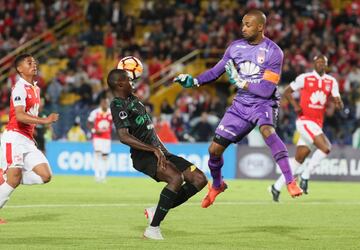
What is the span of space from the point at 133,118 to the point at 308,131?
8.46 m

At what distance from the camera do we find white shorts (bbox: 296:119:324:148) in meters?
19.4

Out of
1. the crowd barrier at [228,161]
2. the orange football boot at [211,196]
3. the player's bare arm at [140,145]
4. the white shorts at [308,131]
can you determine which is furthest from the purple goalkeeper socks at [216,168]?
the crowd barrier at [228,161]

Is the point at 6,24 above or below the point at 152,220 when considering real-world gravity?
above

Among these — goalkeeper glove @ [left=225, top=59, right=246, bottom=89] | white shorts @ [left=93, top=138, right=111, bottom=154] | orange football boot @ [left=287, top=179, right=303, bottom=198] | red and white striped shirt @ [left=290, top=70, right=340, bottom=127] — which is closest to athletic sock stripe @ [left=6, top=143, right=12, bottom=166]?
goalkeeper glove @ [left=225, top=59, right=246, bottom=89]

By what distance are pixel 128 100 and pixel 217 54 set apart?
73.6 feet

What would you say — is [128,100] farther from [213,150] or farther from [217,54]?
[217,54]

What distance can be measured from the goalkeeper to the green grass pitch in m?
1.05

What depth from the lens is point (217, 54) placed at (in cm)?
3391

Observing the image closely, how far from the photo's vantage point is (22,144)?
43.1 feet

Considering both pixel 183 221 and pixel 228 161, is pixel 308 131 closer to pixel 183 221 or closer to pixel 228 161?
pixel 183 221

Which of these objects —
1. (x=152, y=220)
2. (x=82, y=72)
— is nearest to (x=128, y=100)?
(x=152, y=220)

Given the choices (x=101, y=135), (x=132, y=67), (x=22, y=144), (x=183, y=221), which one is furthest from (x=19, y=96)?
(x=101, y=135)

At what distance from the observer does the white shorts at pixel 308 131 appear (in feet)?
63.7

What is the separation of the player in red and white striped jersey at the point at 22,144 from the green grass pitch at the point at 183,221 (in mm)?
627
